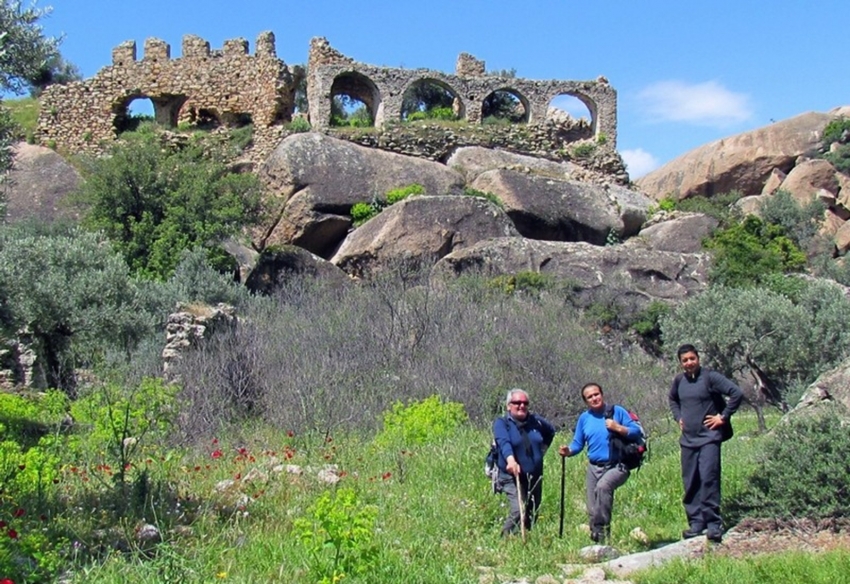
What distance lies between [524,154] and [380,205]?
7.05m

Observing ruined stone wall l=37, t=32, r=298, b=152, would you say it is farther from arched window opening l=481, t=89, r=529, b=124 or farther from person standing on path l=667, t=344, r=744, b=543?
person standing on path l=667, t=344, r=744, b=543

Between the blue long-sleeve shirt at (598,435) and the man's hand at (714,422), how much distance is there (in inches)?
21.6

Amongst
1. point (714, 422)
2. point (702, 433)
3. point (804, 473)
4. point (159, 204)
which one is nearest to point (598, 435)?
point (702, 433)

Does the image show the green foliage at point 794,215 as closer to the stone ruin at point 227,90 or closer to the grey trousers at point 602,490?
the stone ruin at point 227,90

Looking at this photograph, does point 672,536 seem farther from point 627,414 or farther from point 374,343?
point 374,343

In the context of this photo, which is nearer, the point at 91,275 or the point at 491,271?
the point at 91,275

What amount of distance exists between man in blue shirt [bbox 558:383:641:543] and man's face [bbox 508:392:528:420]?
1.40ft

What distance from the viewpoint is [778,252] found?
2808 centimetres

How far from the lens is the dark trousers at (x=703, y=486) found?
831 cm

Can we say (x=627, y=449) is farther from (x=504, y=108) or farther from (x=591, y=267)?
(x=504, y=108)

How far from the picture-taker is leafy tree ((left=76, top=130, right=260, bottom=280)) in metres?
24.0

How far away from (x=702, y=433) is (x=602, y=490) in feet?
3.02

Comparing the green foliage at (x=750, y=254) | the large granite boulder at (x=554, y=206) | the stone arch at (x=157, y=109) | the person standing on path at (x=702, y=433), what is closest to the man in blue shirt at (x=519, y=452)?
the person standing on path at (x=702, y=433)

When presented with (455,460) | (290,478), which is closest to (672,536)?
(455,460)
